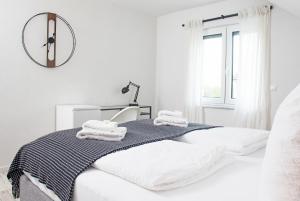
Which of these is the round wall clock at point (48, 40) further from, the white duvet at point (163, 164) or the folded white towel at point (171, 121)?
the white duvet at point (163, 164)

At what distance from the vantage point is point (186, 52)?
4.30m

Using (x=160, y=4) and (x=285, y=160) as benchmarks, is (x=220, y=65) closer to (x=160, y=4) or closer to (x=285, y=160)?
(x=160, y=4)

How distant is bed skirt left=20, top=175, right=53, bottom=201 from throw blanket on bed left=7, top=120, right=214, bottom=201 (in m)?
0.08

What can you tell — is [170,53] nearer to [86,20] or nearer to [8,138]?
[86,20]

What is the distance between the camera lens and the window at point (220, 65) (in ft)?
12.4

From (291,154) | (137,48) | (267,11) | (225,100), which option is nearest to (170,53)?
(137,48)

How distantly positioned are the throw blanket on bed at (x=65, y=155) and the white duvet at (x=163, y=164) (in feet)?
0.34

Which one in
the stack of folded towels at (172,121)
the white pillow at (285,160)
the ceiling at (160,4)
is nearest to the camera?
the white pillow at (285,160)

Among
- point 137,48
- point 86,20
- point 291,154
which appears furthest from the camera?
point 137,48

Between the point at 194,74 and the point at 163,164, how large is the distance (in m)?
3.04

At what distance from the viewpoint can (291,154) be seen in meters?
0.73

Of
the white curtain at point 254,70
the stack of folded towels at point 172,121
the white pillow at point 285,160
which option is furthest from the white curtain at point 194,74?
the white pillow at point 285,160

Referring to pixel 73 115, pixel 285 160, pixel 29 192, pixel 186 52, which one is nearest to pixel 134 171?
pixel 285 160

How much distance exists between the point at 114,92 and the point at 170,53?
4.09 ft
